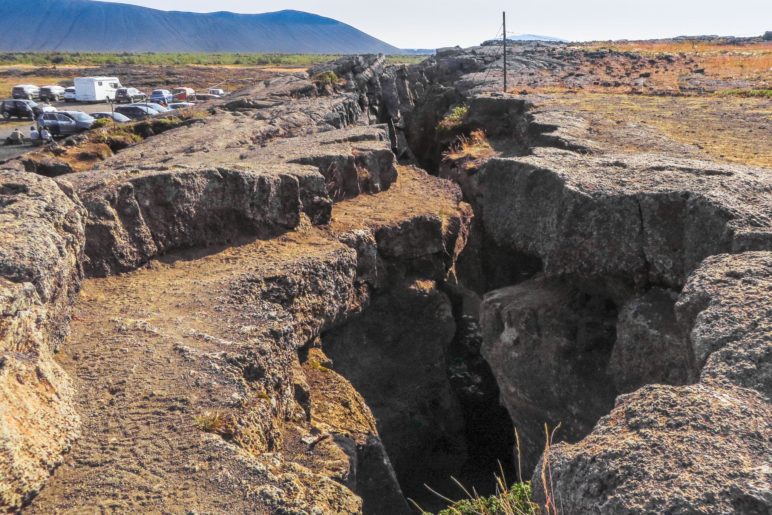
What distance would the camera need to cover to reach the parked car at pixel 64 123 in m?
36.9

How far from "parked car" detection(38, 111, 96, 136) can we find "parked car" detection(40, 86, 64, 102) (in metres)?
22.9

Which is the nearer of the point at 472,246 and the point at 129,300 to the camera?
the point at 129,300

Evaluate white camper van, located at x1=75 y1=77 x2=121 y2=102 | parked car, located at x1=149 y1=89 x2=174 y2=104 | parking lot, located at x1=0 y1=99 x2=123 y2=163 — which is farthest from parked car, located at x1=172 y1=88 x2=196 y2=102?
white camper van, located at x1=75 y1=77 x2=121 y2=102

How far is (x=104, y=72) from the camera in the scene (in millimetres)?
86062

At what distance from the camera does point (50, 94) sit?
5791 centimetres

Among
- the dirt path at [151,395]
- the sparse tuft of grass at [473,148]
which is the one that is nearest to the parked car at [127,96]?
the sparse tuft of grass at [473,148]

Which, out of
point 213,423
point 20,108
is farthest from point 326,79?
point 20,108

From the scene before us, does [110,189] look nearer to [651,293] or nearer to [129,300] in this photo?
[129,300]

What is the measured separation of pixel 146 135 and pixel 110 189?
11156 millimetres

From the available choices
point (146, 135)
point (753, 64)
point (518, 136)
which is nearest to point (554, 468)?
point (518, 136)

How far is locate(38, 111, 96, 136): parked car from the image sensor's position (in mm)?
36906

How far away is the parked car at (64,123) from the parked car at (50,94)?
22890mm

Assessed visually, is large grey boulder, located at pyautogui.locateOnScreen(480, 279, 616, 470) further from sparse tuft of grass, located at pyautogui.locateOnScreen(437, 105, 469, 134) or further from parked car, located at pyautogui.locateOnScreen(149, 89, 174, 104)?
parked car, located at pyautogui.locateOnScreen(149, 89, 174, 104)

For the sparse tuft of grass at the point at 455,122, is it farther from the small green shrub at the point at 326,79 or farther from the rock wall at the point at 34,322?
the rock wall at the point at 34,322
